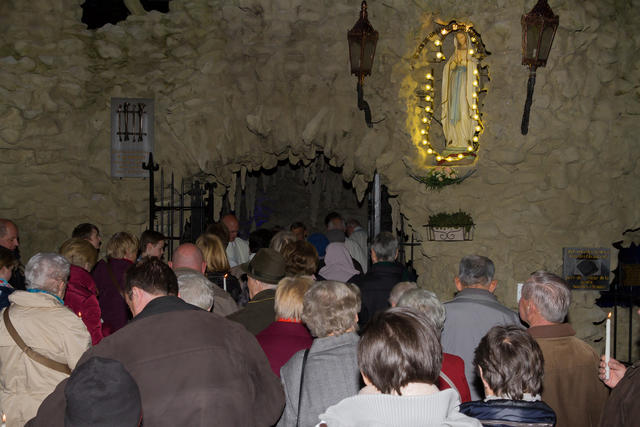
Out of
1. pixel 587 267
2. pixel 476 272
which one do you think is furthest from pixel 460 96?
pixel 476 272

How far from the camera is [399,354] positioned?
193cm

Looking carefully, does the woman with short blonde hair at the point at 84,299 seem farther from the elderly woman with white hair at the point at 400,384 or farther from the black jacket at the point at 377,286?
the elderly woman with white hair at the point at 400,384

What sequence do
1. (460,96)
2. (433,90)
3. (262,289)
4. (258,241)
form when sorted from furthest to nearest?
(433,90) < (460,96) < (258,241) < (262,289)

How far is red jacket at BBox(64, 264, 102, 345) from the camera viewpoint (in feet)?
14.1

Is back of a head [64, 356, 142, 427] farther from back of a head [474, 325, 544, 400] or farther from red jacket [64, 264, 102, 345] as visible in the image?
red jacket [64, 264, 102, 345]

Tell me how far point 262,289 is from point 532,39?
13.5ft

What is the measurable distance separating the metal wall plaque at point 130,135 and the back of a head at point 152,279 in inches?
247

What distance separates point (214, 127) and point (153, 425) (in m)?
7.07

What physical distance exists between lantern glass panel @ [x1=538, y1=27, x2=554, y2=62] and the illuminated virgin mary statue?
3.96 feet

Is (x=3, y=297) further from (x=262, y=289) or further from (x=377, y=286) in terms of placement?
(x=377, y=286)

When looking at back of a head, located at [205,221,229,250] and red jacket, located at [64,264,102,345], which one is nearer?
red jacket, located at [64,264,102,345]

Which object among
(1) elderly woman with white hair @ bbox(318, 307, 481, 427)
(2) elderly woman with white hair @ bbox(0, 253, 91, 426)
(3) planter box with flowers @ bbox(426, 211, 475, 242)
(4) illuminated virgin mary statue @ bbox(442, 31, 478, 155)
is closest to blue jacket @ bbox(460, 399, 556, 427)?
(1) elderly woman with white hair @ bbox(318, 307, 481, 427)

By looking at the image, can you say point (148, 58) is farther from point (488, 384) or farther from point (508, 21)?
point (488, 384)

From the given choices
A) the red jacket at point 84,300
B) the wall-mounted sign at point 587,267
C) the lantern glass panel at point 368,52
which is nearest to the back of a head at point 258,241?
the red jacket at point 84,300
